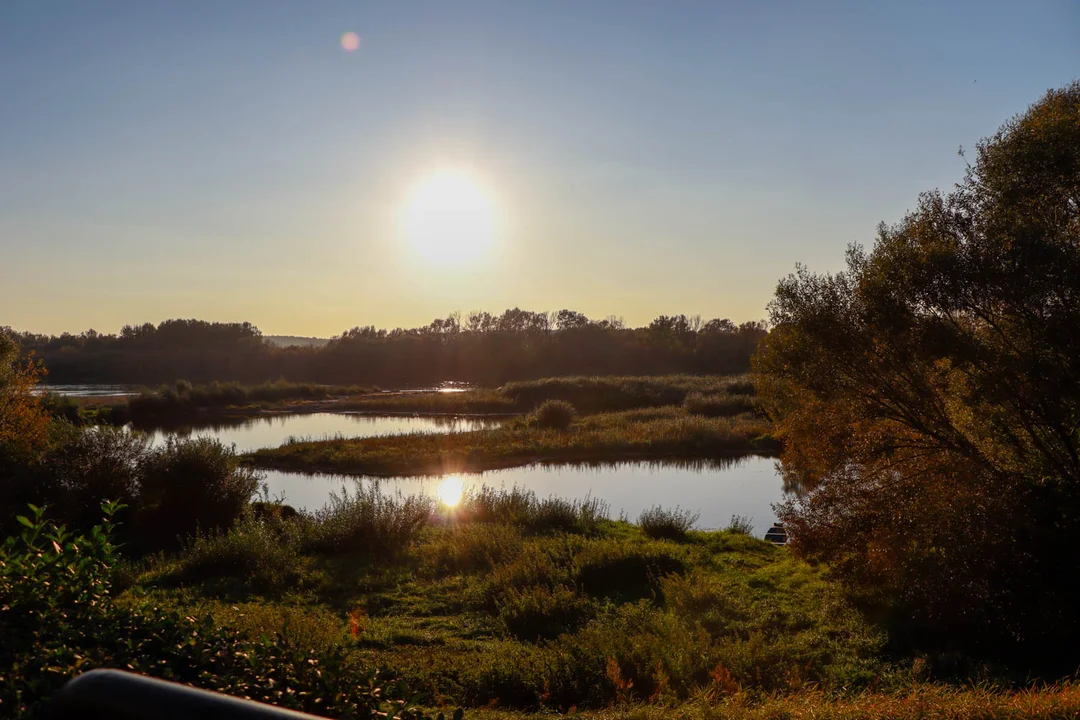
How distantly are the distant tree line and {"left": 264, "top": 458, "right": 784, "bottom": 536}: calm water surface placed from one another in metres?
63.4

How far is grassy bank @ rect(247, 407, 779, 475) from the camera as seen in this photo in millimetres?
32688

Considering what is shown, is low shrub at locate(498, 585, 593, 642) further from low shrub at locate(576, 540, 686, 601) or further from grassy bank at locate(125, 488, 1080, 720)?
low shrub at locate(576, 540, 686, 601)

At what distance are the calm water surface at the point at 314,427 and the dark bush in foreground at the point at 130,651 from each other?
35.4 meters

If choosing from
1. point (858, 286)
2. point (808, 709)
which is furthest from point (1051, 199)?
point (808, 709)

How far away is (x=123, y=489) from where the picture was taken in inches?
721

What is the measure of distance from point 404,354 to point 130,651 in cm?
11204

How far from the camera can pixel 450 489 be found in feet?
89.8

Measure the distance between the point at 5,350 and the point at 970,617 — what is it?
86.0ft

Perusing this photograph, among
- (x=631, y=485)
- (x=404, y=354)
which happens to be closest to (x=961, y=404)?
(x=631, y=485)

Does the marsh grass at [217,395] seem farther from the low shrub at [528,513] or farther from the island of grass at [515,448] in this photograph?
the low shrub at [528,513]

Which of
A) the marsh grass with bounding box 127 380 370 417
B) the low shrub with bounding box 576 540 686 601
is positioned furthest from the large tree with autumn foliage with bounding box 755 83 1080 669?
the marsh grass with bounding box 127 380 370 417

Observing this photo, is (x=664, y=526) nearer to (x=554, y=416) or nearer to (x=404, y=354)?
(x=554, y=416)

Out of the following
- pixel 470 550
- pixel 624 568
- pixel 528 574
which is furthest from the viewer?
pixel 470 550

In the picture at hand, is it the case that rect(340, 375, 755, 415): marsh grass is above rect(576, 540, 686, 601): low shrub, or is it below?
above
